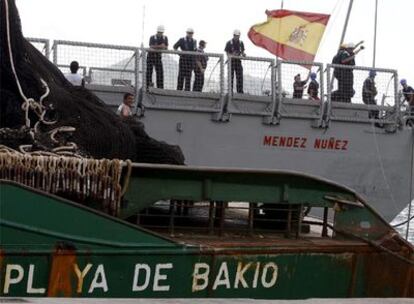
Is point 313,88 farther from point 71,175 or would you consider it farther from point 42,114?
point 71,175

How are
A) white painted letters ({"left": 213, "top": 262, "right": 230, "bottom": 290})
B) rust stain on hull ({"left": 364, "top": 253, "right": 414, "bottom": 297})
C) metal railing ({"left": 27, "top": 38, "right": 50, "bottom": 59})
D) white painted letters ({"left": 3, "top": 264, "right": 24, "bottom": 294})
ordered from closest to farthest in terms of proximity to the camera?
white painted letters ({"left": 3, "top": 264, "right": 24, "bottom": 294})
white painted letters ({"left": 213, "top": 262, "right": 230, "bottom": 290})
rust stain on hull ({"left": 364, "top": 253, "right": 414, "bottom": 297})
metal railing ({"left": 27, "top": 38, "right": 50, "bottom": 59})

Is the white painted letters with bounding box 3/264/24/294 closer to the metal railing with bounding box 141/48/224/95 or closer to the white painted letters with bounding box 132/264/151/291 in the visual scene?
the white painted letters with bounding box 132/264/151/291

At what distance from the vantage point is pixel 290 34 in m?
24.5

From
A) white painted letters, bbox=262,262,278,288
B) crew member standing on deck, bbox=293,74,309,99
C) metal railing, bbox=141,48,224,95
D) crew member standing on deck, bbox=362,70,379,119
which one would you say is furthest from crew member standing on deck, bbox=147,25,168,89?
white painted letters, bbox=262,262,278,288

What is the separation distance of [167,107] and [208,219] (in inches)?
445

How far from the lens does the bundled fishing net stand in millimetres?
9094

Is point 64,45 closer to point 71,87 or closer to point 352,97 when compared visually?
point 352,97

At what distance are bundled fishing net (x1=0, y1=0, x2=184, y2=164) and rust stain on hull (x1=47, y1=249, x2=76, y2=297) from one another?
1.06m

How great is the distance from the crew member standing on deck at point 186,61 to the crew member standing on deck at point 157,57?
15.6 inches

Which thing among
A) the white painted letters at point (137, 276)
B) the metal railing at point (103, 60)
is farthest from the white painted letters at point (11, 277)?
the metal railing at point (103, 60)

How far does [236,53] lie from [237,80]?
910 mm

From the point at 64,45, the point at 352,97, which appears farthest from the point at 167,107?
the point at 352,97

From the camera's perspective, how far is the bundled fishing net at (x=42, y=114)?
909 cm

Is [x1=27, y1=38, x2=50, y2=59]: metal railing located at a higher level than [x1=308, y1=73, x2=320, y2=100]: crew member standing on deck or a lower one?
higher
